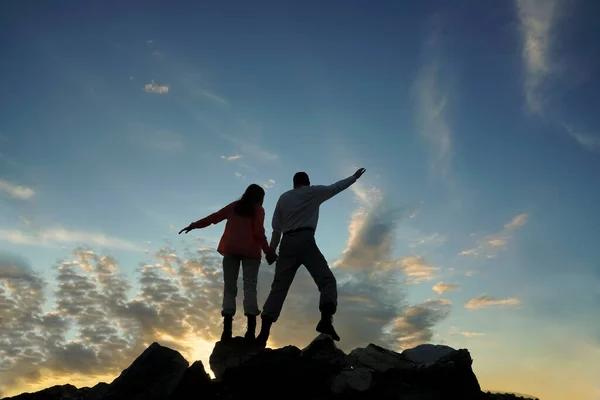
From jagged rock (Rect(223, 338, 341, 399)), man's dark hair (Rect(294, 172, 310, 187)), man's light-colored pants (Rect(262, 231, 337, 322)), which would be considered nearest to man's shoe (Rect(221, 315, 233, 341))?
man's light-colored pants (Rect(262, 231, 337, 322))

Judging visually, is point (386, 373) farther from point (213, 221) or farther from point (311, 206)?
point (213, 221)

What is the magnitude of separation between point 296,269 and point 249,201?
2.20 metres

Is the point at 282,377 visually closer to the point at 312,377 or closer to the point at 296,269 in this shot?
the point at 312,377

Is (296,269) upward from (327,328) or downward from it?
upward

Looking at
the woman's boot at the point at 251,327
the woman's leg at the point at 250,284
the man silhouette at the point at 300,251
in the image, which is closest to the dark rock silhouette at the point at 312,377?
the man silhouette at the point at 300,251

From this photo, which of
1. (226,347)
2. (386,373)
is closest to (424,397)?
(386,373)

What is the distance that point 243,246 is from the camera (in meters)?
11.1

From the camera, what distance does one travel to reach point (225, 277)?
36.8 ft

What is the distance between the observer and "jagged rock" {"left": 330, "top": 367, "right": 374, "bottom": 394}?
25.0 feet

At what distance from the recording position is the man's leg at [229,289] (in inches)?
428

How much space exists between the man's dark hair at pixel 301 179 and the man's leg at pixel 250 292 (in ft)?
7.10

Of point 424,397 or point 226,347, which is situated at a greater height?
point 226,347

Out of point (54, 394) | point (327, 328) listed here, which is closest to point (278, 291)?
point (327, 328)

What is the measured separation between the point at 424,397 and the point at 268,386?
2634 millimetres
